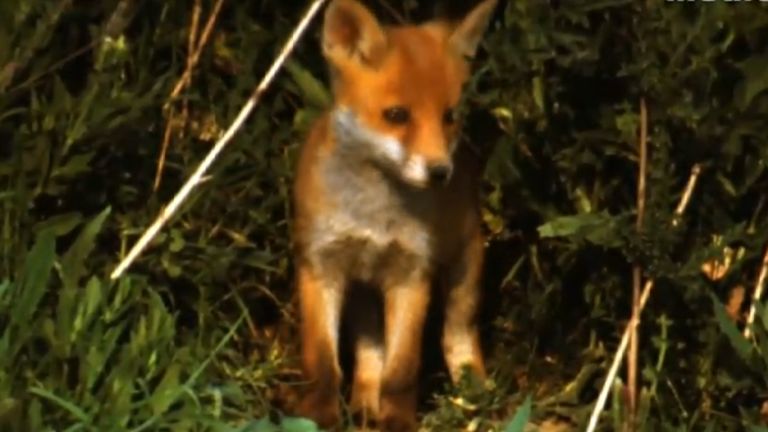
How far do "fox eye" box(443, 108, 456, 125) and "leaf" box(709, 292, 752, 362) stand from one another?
2.57 feet

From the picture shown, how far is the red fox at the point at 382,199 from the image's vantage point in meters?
3.95

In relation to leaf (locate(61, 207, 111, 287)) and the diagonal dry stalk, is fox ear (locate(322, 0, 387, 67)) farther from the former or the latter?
leaf (locate(61, 207, 111, 287))

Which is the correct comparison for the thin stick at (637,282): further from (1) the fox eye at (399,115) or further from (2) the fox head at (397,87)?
(1) the fox eye at (399,115)

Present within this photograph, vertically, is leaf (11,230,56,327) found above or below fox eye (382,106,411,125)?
below

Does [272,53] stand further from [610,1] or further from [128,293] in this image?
[610,1]

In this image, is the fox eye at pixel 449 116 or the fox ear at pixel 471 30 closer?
the fox eye at pixel 449 116

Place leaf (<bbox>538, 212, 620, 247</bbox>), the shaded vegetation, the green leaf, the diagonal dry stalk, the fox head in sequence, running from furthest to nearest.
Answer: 1. the green leaf
2. the diagonal dry stalk
3. the fox head
4. leaf (<bbox>538, 212, 620, 247</bbox>)
5. the shaded vegetation

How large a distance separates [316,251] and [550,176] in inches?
25.2

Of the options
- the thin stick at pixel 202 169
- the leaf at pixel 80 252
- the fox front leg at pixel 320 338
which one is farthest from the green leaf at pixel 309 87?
the leaf at pixel 80 252

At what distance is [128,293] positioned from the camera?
3.93m

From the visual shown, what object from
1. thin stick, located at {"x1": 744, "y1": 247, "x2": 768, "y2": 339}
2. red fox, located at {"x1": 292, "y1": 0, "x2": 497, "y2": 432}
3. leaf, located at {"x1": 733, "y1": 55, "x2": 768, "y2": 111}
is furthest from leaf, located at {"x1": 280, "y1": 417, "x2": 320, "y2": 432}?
leaf, located at {"x1": 733, "y1": 55, "x2": 768, "y2": 111}

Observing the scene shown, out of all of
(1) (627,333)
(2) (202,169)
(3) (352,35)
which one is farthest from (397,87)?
(1) (627,333)

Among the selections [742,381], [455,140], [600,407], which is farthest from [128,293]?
[742,381]

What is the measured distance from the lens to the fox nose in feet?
12.3
